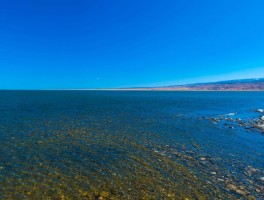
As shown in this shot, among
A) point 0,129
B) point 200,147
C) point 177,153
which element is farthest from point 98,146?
point 0,129

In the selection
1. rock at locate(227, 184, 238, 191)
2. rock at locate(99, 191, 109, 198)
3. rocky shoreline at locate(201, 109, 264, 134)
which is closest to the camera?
rock at locate(99, 191, 109, 198)

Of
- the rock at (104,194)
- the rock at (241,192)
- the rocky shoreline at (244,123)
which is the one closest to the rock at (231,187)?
the rock at (241,192)

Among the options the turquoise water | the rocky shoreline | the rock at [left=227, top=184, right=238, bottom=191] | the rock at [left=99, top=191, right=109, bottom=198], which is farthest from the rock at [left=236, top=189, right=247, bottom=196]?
the rocky shoreline

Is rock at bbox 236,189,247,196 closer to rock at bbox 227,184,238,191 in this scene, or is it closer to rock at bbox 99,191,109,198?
rock at bbox 227,184,238,191

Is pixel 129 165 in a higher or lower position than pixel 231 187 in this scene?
higher

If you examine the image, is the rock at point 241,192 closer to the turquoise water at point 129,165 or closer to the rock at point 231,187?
the turquoise water at point 129,165

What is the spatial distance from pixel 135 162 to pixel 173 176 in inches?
124

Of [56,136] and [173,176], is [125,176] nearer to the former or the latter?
[173,176]

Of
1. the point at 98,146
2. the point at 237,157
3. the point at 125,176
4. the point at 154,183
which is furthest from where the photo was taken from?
the point at 98,146

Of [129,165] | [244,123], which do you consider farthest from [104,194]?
[244,123]

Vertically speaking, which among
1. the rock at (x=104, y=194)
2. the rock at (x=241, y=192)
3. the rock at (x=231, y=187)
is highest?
the rock at (x=104, y=194)

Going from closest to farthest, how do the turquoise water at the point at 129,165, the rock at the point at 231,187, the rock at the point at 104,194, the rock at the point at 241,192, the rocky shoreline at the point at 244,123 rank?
1. the rock at the point at 104,194
2. the rock at the point at 241,192
3. the turquoise water at the point at 129,165
4. the rock at the point at 231,187
5. the rocky shoreline at the point at 244,123

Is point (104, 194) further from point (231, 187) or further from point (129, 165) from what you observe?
point (231, 187)

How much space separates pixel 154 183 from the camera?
10359mm
